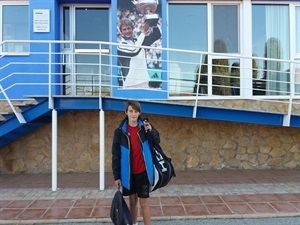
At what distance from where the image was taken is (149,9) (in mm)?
8180

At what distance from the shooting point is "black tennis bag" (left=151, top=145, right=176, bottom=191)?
4.11 metres

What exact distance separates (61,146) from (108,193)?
256cm

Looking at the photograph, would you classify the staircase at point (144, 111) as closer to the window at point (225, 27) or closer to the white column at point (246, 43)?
the white column at point (246, 43)

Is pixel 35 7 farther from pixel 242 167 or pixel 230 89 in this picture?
pixel 242 167

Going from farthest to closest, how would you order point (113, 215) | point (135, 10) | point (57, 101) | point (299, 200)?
point (135, 10) → point (57, 101) → point (299, 200) → point (113, 215)

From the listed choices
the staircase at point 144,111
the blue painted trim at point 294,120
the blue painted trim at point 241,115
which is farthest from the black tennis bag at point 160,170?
the blue painted trim at point 294,120

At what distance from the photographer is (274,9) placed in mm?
8719

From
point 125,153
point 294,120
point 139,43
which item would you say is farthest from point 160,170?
point 139,43

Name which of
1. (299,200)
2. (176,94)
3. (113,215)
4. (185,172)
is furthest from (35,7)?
(299,200)

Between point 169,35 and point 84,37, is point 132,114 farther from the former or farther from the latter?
point 84,37

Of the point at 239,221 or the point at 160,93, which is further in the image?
the point at 160,93

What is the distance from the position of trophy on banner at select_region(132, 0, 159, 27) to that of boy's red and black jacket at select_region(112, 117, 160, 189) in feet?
15.3

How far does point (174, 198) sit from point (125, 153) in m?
2.29

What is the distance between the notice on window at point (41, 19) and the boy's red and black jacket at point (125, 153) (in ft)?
16.8
